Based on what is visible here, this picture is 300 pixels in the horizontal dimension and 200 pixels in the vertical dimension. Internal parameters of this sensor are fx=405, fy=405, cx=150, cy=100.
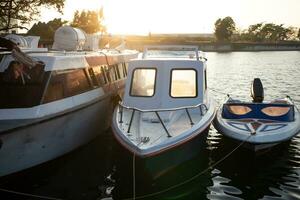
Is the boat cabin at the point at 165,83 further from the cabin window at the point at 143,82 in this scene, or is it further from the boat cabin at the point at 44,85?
the boat cabin at the point at 44,85

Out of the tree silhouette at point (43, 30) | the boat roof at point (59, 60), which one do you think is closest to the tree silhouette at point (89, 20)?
the tree silhouette at point (43, 30)

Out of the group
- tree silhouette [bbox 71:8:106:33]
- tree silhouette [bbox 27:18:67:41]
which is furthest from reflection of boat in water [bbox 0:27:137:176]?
tree silhouette [bbox 71:8:106:33]

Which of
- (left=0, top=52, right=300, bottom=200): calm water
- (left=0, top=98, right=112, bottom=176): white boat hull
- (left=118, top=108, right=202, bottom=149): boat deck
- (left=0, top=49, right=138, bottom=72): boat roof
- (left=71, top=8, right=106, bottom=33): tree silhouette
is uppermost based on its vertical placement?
(left=71, top=8, right=106, bottom=33): tree silhouette

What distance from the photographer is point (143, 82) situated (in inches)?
522

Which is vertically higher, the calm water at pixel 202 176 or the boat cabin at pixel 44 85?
the boat cabin at pixel 44 85

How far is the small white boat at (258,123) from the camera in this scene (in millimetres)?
11859

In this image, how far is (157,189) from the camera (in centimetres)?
1009

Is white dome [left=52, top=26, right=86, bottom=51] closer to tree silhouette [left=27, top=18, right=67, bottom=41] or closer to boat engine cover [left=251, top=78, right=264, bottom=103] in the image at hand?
boat engine cover [left=251, top=78, right=264, bottom=103]

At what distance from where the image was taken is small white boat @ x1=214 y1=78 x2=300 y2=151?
467 inches

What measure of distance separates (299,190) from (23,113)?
740 centimetres

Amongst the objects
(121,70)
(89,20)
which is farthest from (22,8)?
(89,20)

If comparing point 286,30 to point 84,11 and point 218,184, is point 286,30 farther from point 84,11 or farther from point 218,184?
point 218,184

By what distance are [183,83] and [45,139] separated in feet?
15.4

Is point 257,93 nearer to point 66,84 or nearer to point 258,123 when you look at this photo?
point 258,123
